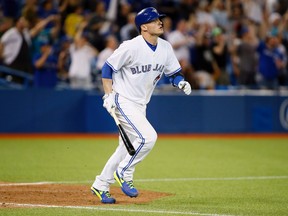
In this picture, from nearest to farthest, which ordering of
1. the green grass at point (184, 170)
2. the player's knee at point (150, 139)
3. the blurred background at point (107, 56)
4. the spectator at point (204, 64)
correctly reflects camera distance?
the green grass at point (184, 170) < the player's knee at point (150, 139) < the blurred background at point (107, 56) < the spectator at point (204, 64)

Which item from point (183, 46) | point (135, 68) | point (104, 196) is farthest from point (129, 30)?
point (104, 196)

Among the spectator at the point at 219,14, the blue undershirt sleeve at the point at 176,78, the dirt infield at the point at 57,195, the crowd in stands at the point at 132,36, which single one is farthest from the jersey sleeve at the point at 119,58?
the spectator at the point at 219,14

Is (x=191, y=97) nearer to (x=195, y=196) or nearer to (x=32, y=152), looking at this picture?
(x=32, y=152)

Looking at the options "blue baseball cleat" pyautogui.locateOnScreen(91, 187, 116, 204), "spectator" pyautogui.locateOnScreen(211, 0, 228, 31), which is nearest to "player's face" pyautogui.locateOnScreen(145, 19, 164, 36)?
"blue baseball cleat" pyautogui.locateOnScreen(91, 187, 116, 204)

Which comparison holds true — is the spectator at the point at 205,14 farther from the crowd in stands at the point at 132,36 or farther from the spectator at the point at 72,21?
the spectator at the point at 72,21

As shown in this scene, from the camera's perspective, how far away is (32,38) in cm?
1700

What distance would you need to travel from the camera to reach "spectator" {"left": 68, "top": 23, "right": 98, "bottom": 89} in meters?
16.8

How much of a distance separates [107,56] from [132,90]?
8.56 m

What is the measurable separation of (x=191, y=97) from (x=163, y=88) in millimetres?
750

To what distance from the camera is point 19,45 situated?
52.5 feet

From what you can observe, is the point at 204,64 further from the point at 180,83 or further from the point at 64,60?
the point at 180,83

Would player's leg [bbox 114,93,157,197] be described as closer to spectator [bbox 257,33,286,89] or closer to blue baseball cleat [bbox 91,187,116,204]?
blue baseball cleat [bbox 91,187,116,204]

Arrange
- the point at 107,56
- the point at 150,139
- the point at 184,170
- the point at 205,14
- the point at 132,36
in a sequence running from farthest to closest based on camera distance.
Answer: the point at 205,14
the point at 132,36
the point at 107,56
the point at 184,170
the point at 150,139

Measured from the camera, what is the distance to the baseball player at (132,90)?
26.0 feet
